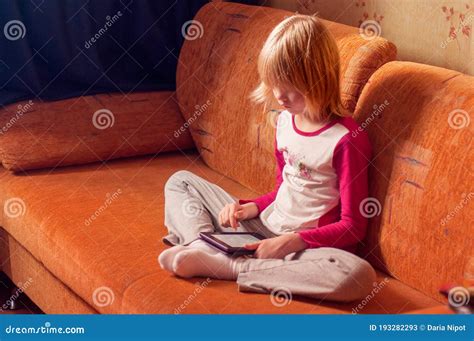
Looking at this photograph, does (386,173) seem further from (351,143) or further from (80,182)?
(80,182)

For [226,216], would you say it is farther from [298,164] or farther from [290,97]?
[290,97]

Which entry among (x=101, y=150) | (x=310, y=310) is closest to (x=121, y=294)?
(x=310, y=310)

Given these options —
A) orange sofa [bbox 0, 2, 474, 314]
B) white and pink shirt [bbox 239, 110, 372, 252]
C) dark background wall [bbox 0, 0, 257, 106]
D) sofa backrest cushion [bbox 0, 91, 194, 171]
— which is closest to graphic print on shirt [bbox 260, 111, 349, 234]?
white and pink shirt [bbox 239, 110, 372, 252]

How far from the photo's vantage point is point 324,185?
197cm

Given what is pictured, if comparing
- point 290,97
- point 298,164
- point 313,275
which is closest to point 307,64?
point 290,97

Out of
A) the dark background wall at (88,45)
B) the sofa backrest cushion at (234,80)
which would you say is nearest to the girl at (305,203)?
the sofa backrest cushion at (234,80)

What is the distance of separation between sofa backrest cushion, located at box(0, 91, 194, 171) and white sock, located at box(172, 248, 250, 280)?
2.79 ft

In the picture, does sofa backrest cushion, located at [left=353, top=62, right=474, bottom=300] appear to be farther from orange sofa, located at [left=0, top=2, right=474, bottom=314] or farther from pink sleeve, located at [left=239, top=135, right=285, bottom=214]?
pink sleeve, located at [left=239, top=135, right=285, bottom=214]

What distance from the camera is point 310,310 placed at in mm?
1750

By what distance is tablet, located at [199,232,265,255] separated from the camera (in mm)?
1927

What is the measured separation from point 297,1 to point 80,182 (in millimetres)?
894

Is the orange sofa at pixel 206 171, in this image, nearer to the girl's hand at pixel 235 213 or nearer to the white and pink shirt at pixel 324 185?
the white and pink shirt at pixel 324 185

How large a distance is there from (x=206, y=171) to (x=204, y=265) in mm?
768

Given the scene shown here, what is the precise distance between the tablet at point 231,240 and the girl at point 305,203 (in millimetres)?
16
